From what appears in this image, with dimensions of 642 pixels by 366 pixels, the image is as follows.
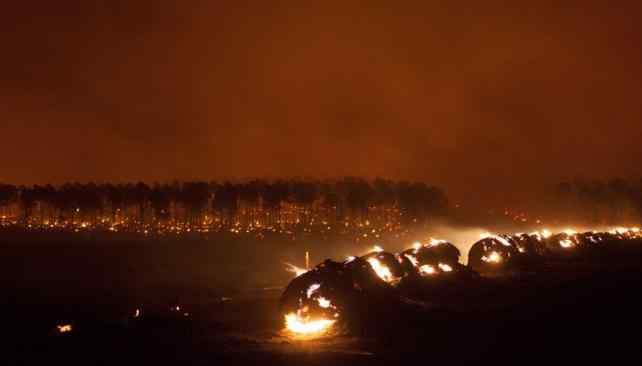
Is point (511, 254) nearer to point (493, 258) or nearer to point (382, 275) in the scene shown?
point (493, 258)

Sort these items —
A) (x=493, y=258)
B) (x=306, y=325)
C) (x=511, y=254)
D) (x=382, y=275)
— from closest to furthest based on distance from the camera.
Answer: (x=306, y=325), (x=382, y=275), (x=493, y=258), (x=511, y=254)

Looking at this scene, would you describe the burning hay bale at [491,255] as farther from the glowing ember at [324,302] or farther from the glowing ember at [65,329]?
the glowing ember at [65,329]

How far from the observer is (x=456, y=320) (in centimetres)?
2183

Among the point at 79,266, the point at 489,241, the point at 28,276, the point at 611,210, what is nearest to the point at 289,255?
the point at 79,266

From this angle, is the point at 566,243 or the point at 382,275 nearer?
the point at 382,275

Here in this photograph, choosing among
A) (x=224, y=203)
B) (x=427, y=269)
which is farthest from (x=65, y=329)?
(x=224, y=203)

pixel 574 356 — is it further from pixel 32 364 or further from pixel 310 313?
pixel 32 364

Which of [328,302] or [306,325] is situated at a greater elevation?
[328,302]

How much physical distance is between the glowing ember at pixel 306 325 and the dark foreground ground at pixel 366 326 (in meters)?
0.64

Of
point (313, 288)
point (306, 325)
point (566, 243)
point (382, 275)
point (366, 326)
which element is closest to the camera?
point (366, 326)

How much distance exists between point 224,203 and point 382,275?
108527 millimetres

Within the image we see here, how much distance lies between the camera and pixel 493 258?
146ft

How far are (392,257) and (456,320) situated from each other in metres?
11.5

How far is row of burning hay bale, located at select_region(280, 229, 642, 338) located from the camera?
22.2 meters
